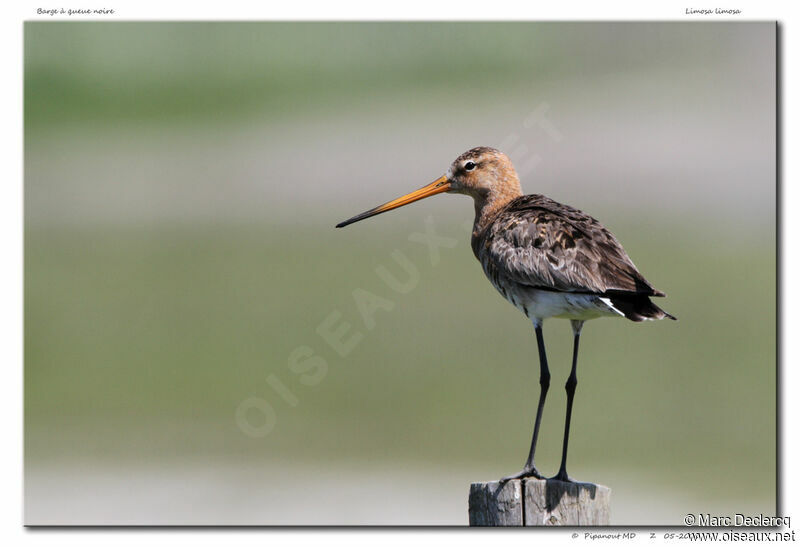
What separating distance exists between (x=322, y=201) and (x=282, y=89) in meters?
3.97

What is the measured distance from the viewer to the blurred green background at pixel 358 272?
15.5m

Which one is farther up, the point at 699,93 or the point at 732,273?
the point at 699,93

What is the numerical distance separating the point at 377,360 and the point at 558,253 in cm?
1043

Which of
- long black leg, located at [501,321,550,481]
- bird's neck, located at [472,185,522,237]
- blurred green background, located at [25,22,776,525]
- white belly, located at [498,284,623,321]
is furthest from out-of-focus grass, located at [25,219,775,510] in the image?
white belly, located at [498,284,623,321]

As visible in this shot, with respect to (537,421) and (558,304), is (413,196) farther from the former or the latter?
(537,421)

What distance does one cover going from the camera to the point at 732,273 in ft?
70.9

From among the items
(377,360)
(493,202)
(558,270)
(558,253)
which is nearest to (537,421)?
(558,270)

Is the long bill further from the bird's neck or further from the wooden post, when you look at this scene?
the wooden post

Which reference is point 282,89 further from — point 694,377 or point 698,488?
point 698,488

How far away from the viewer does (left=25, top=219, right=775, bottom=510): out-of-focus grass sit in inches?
653

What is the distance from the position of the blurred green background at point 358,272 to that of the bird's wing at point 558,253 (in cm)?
365

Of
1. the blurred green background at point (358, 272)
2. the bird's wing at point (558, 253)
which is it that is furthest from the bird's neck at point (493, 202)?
the blurred green background at point (358, 272)

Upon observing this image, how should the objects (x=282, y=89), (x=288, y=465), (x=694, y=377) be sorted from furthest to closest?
(x=282, y=89) → (x=694, y=377) → (x=288, y=465)
